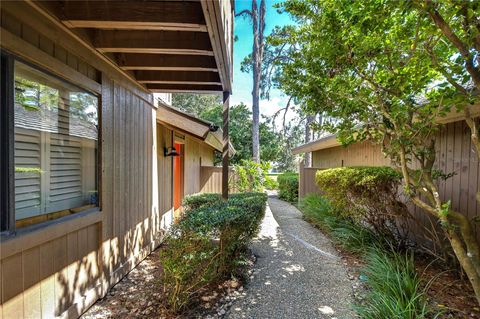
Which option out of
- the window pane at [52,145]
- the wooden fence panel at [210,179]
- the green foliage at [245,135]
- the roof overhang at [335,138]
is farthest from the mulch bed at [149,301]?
the green foliage at [245,135]

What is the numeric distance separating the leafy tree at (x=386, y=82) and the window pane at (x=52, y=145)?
3.06 m

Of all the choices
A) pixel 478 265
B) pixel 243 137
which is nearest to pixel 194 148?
pixel 478 265

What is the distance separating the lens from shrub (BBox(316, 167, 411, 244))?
4371 mm

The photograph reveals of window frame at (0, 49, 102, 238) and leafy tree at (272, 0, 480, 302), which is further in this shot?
leafy tree at (272, 0, 480, 302)

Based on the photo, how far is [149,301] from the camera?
3.19 metres

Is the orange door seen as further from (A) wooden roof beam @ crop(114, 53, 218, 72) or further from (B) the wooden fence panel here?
(A) wooden roof beam @ crop(114, 53, 218, 72)

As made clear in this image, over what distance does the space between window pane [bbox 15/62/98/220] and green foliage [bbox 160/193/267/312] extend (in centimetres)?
122

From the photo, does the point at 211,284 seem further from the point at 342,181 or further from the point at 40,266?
the point at 342,181

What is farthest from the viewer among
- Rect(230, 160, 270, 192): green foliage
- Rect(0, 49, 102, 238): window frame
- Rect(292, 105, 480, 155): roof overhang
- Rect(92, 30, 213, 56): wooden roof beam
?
Rect(230, 160, 270, 192): green foliage

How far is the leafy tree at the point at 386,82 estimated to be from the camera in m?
2.84

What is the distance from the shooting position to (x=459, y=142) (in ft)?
13.6

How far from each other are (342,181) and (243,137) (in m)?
14.6

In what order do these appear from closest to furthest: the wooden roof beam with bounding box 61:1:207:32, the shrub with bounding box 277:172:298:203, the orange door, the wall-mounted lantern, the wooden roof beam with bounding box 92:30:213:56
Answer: the wooden roof beam with bounding box 61:1:207:32 < the wooden roof beam with bounding box 92:30:213:56 < the wall-mounted lantern < the orange door < the shrub with bounding box 277:172:298:203

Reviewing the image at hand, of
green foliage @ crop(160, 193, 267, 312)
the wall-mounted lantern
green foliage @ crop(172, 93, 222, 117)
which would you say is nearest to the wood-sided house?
green foliage @ crop(160, 193, 267, 312)
